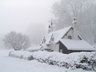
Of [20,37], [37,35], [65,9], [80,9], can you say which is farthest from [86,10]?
[37,35]

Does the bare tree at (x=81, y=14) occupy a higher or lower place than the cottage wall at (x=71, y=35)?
higher

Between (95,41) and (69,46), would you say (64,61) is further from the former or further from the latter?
(95,41)

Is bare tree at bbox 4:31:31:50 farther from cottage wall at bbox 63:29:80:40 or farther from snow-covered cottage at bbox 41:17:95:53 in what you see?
cottage wall at bbox 63:29:80:40

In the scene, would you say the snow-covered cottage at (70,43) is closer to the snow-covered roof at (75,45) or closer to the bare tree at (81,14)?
the snow-covered roof at (75,45)

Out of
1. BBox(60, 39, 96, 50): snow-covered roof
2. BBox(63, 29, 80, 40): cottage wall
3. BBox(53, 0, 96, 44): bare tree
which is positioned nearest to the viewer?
BBox(60, 39, 96, 50): snow-covered roof

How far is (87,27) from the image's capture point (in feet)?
187

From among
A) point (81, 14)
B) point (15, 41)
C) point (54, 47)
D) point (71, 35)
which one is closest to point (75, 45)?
point (71, 35)

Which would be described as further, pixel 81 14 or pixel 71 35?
pixel 81 14

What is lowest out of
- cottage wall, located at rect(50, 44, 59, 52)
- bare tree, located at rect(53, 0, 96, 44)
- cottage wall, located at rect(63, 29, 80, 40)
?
cottage wall, located at rect(50, 44, 59, 52)

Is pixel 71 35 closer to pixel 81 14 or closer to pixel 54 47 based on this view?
pixel 54 47

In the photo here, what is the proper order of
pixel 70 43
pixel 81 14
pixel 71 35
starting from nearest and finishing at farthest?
pixel 70 43 < pixel 71 35 < pixel 81 14

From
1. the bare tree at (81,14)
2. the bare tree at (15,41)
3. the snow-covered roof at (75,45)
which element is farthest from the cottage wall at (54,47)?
the bare tree at (15,41)

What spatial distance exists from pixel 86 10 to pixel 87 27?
645cm

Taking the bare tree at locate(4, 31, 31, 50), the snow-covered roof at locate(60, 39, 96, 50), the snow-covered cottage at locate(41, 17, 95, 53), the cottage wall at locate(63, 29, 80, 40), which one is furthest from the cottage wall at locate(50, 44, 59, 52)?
the bare tree at locate(4, 31, 31, 50)
